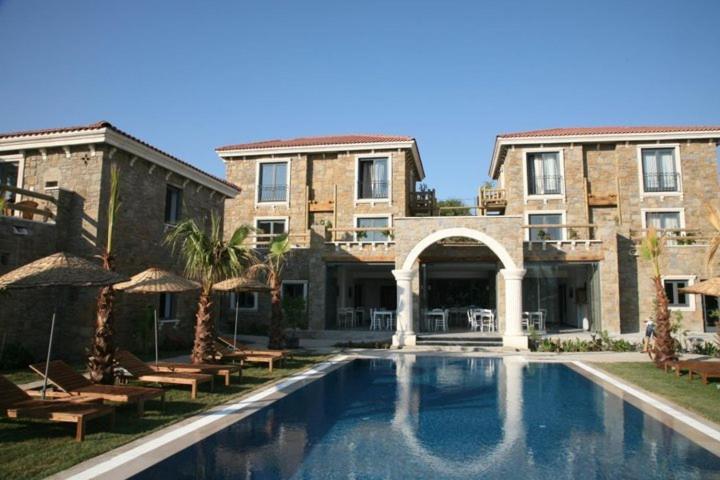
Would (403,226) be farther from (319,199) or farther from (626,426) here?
(626,426)

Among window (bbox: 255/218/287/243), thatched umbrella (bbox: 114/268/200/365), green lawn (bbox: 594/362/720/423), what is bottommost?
green lawn (bbox: 594/362/720/423)

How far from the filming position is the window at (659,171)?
24.2 meters

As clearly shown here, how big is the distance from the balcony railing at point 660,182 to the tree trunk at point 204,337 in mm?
22518

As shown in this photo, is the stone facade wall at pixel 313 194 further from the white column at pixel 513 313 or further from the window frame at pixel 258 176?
the white column at pixel 513 313

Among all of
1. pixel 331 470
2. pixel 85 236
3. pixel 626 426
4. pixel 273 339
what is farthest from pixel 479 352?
pixel 85 236

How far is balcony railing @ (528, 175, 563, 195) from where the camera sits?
2483cm

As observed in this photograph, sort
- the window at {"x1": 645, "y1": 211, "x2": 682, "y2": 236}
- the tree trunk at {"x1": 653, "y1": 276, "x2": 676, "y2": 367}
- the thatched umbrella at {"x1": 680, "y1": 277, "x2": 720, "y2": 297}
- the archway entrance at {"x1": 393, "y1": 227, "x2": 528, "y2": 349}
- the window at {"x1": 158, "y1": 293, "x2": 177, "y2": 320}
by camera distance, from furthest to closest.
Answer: the window at {"x1": 645, "y1": 211, "x2": 682, "y2": 236}, the archway entrance at {"x1": 393, "y1": 227, "x2": 528, "y2": 349}, the window at {"x1": 158, "y1": 293, "x2": 177, "y2": 320}, the tree trunk at {"x1": 653, "y1": 276, "x2": 676, "y2": 367}, the thatched umbrella at {"x1": 680, "y1": 277, "x2": 720, "y2": 297}

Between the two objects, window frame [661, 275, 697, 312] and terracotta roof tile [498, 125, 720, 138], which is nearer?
window frame [661, 275, 697, 312]

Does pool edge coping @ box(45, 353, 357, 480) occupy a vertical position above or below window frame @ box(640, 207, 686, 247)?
below

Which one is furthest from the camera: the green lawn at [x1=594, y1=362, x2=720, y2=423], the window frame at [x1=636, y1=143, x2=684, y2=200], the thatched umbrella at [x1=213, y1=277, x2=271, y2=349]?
the window frame at [x1=636, y1=143, x2=684, y2=200]

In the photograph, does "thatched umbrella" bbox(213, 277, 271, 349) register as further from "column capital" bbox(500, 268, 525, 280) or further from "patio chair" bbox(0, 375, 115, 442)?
"column capital" bbox(500, 268, 525, 280)

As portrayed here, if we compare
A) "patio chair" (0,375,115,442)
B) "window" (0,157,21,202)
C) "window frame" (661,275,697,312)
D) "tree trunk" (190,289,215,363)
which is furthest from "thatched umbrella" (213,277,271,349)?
"window frame" (661,275,697,312)

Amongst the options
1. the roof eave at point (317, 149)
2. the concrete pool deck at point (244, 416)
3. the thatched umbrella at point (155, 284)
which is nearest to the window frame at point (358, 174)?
the roof eave at point (317, 149)

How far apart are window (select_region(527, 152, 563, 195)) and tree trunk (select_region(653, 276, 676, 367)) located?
1268cm
